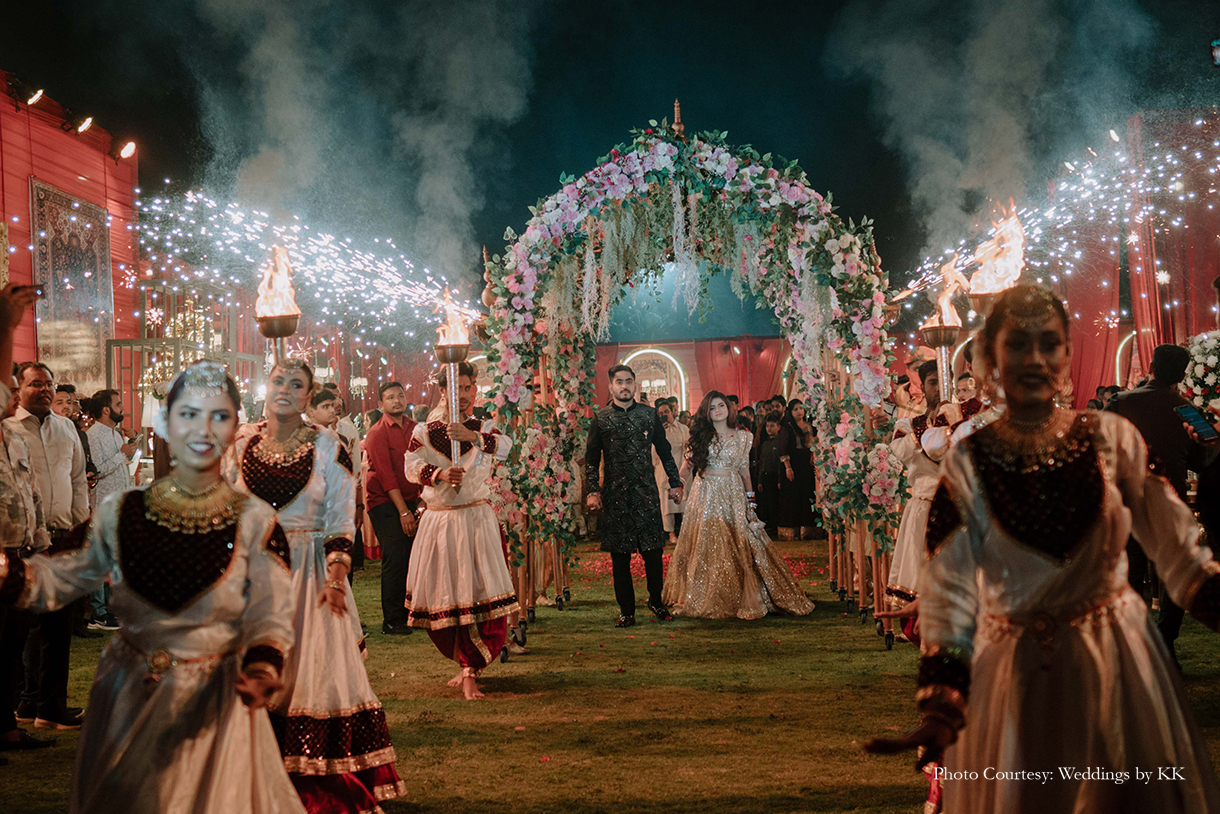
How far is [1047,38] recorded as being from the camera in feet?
55.2

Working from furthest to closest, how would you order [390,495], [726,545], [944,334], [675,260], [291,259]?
1. [291,259]
2. [726,545]
3. [675,260]
4. [390,495]
5. [944,334]

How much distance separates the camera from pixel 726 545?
8.72 m

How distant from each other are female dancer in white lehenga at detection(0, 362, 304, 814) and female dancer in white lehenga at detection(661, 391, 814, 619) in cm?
618

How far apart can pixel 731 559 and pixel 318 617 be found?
5146 mm

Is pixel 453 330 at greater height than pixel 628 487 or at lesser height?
greater

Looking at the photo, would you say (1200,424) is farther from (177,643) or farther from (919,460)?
(177,643)

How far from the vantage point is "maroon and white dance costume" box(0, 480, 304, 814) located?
2516mm

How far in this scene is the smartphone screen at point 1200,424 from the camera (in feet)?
11.8

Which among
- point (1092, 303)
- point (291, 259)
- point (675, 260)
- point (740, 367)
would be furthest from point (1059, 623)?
point (740, 367)

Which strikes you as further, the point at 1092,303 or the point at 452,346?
the point at 1092,303

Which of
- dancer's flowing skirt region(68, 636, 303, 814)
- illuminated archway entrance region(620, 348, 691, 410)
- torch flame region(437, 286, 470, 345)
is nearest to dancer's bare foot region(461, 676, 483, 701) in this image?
torch flame region(437, 286, 470, 345)

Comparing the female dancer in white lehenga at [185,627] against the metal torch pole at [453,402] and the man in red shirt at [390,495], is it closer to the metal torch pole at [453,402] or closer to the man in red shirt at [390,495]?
the metal torch pole at [453,402]

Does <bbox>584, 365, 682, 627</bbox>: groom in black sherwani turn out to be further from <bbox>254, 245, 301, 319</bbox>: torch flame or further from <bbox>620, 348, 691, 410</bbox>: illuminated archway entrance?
<bbox>620, 348, 691, 410</bbox>: illuminated archway entrance

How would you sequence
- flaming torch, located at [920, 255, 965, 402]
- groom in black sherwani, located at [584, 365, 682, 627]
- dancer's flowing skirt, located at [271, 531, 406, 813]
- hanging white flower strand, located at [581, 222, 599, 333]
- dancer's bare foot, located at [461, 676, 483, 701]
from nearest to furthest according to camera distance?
1. dancer's flowing skirt, located at [271, 531, 406, 813]
2. flaming torch, located at [920, 255, 965, 402]
3. dancer's bare foot, located at [461, 676, 483, 701]
4. hanging white flower strand, located at [581, 222, 599, 333]
5. groom in black sherwani, located at [584, 365, 682, 627]
